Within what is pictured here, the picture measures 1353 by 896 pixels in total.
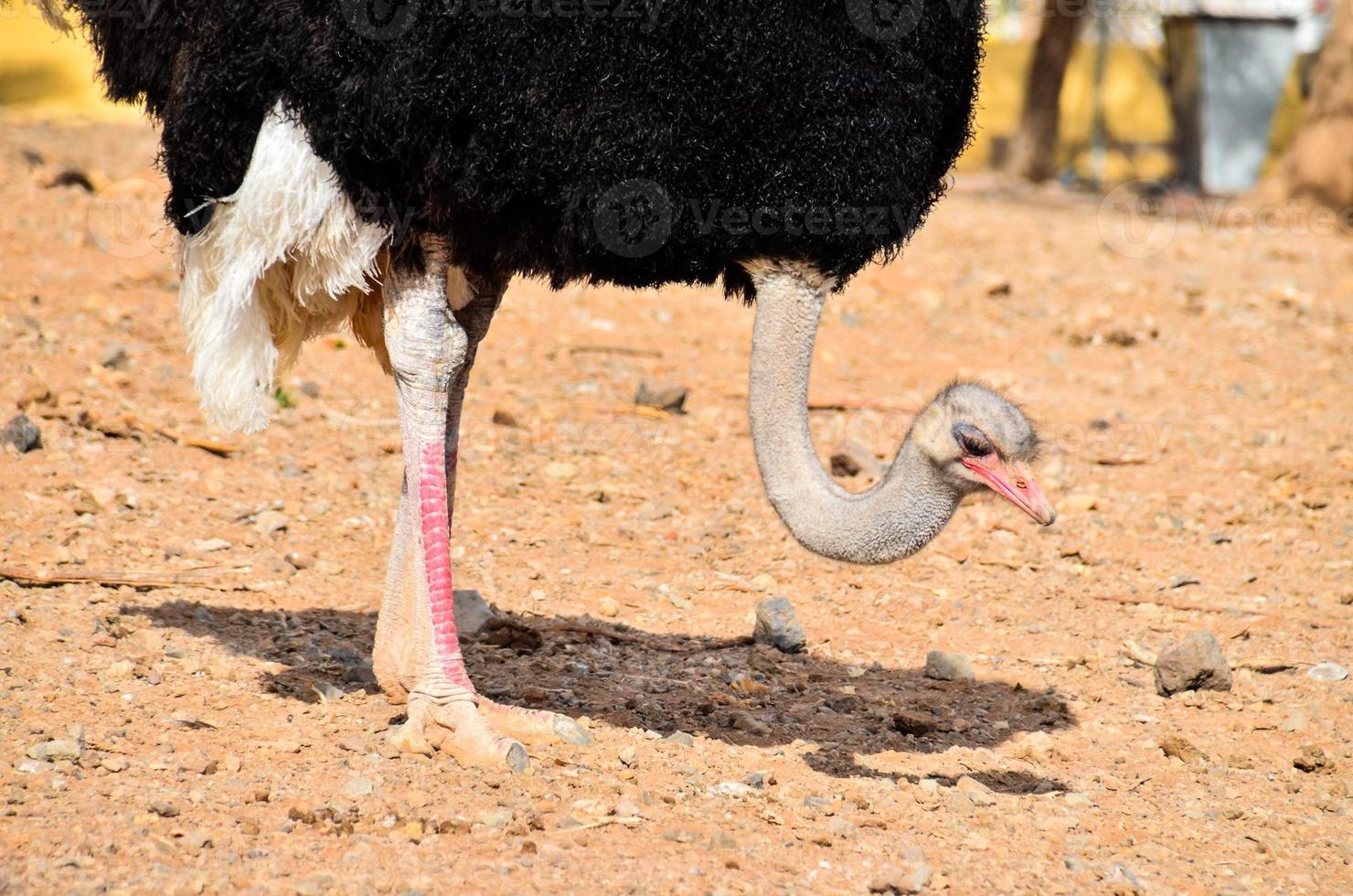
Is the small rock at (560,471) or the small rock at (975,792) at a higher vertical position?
the small rock at (560,471)

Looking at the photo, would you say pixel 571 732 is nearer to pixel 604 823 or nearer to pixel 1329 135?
pixel 604 823

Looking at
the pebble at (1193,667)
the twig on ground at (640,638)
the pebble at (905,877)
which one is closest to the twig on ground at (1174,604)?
the pebble at (1193,667)

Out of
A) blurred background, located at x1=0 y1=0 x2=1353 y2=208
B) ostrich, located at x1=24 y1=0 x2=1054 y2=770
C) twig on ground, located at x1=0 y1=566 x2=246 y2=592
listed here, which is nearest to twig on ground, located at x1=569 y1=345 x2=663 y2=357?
twig on ground, located at x1=0 y1=566 x2=246 y2=592

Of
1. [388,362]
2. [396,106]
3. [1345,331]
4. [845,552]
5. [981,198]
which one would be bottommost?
[845,552]

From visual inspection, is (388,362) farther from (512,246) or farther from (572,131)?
(572,131)

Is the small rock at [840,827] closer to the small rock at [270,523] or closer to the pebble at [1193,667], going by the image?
the pebble at [1193,667]

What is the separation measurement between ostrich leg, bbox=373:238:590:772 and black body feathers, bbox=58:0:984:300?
10.9 inches

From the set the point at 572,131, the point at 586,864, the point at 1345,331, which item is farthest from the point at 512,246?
the point at 1345,331

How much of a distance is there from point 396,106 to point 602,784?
193 cm

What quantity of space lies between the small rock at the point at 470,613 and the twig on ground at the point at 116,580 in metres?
0.85

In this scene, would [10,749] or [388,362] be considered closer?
[10,749]

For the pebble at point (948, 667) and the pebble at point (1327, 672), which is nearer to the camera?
the pebble at point (948, 667)

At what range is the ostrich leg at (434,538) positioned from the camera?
4543mm

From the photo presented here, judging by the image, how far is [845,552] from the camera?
433 centimetres
